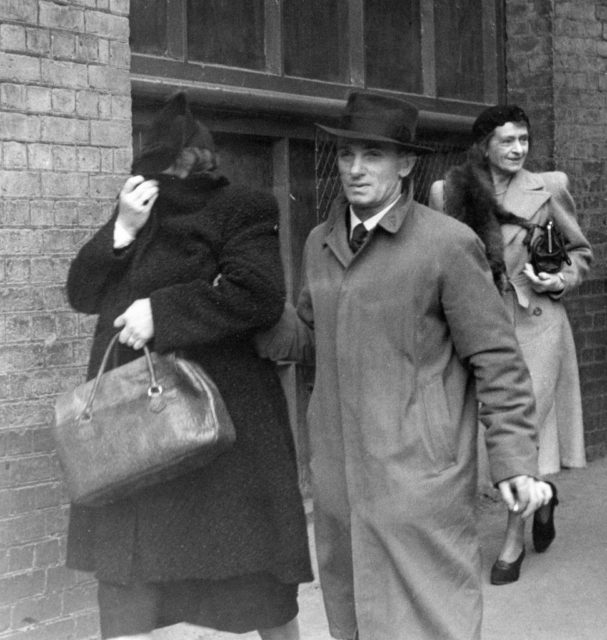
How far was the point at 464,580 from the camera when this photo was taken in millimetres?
3596

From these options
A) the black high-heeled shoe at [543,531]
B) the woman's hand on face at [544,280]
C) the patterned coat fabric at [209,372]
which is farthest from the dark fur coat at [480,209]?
the patterned coat fabric at [209,372]

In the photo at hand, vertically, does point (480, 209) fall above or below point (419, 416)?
above

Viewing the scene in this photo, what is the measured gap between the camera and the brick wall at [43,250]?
5.10 metres

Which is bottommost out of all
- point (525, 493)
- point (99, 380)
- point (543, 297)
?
point (525, 493)

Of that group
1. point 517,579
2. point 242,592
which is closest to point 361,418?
point 242,592

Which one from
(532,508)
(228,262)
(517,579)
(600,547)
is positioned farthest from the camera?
(600,547)

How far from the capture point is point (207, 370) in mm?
3857

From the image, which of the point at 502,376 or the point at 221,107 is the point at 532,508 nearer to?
the point at 502,376

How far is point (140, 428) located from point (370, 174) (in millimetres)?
916

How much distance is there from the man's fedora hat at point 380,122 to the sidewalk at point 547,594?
7.91 ft

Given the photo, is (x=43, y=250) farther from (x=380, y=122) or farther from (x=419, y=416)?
(x=419, y=416)

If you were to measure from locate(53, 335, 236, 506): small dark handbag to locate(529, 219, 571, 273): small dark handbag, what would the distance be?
2.84m

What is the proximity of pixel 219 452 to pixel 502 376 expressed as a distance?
77 cm

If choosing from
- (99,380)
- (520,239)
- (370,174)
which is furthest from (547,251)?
(99,380)
